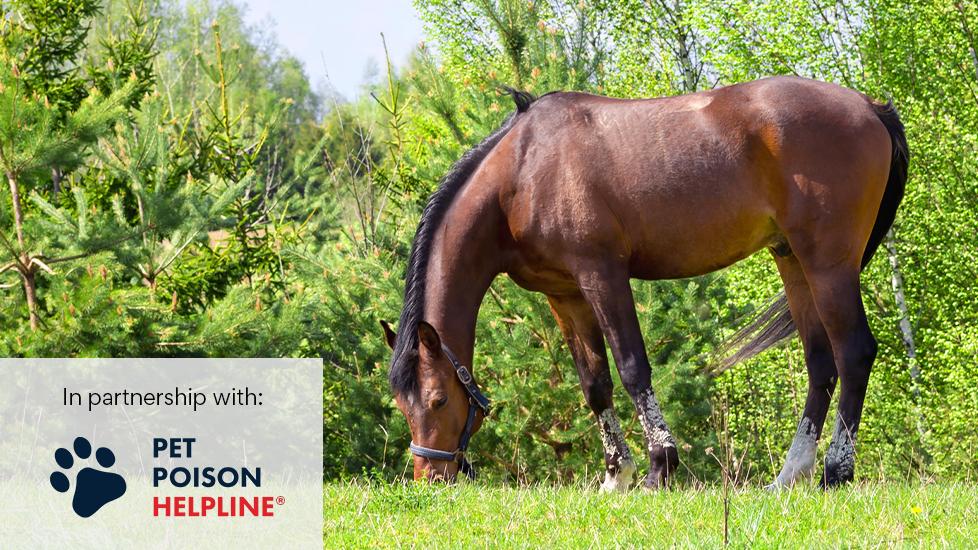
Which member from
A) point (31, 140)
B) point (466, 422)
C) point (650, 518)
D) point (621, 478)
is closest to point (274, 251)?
point (31, 140)

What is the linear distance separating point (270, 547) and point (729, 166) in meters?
3.31

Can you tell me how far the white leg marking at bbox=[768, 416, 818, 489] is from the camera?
5.84 metres

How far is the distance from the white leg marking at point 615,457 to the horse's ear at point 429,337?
1.17 m

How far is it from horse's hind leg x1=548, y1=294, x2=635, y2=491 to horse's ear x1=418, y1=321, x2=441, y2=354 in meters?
0.95

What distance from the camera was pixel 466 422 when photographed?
19.8 ft

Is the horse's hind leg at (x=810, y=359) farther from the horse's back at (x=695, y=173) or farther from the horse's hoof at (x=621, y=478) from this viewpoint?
the horse's hoof at (x=621, y=478)

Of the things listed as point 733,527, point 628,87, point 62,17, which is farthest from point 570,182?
point 628,87

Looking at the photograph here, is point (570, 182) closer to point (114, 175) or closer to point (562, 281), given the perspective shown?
point (562, 281)

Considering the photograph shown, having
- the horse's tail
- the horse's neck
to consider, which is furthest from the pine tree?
the horse's tail

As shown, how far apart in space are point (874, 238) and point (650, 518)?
2.83 meters

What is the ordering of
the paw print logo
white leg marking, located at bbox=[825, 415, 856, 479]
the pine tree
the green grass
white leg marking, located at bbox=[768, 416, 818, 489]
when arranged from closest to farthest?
1. the green grass
2. the paw print logo
3. white leg marking, located at bbox=[825, 415, 856, 479]
4. white leg marking, located at bbox=[768, 416, 818, 489]
5. the pine tree

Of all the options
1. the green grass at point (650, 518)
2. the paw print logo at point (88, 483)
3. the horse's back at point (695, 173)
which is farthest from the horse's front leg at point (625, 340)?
the paw print logo at point (88, 483)

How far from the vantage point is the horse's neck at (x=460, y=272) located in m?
6.04

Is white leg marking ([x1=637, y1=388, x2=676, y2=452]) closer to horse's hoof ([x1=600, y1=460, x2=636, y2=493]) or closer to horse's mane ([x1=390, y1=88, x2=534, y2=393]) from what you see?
horse's hoof ([x1=600, y1=460, x2=636, y2=493])
